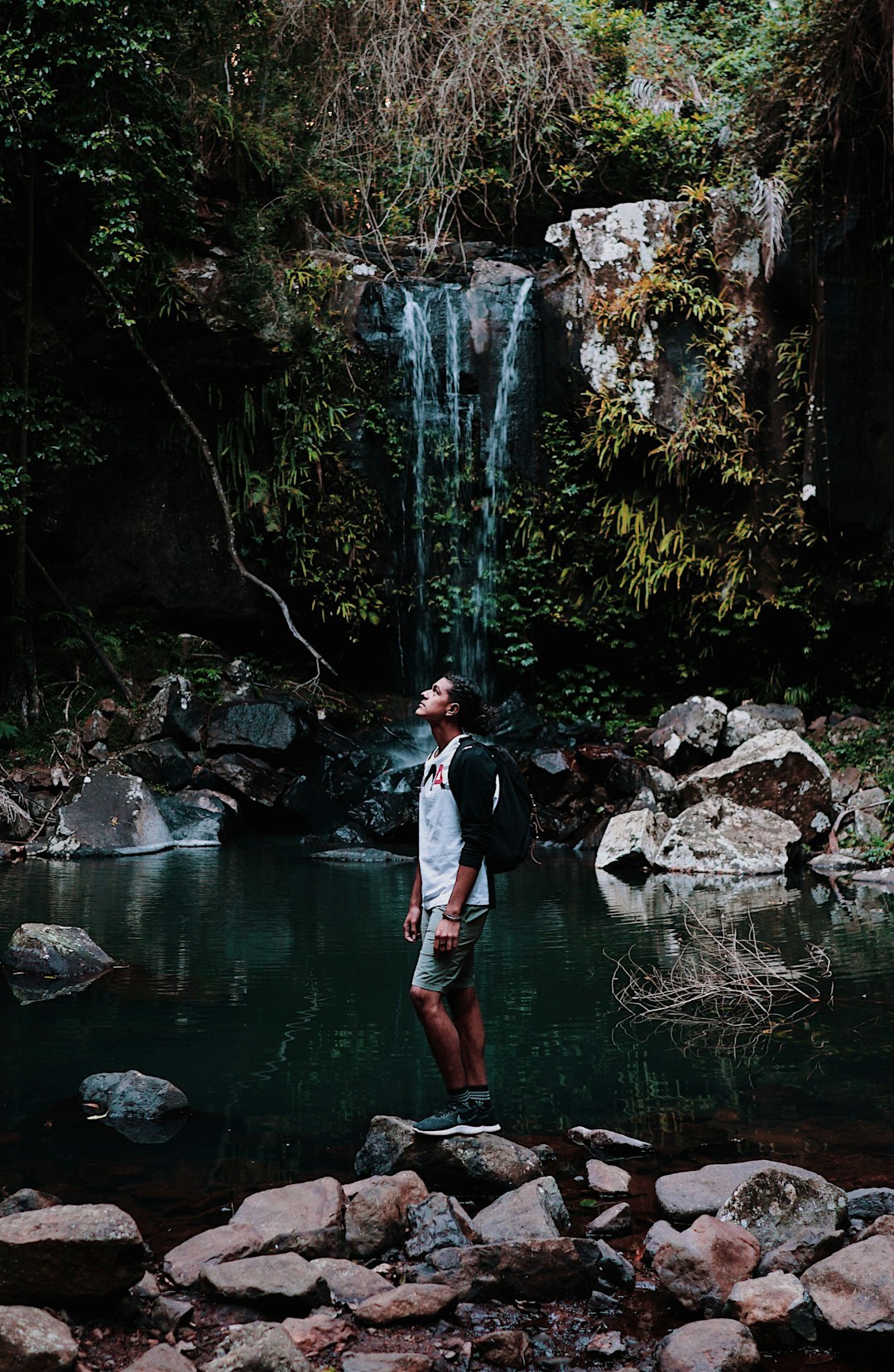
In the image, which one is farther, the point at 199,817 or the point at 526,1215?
the point at 199,817

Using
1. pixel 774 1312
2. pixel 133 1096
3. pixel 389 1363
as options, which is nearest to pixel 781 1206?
pixel 774 1312

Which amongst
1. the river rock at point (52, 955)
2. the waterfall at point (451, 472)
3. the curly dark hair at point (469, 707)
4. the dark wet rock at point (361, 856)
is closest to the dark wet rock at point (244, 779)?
the dark wet rock at point (361, 856)

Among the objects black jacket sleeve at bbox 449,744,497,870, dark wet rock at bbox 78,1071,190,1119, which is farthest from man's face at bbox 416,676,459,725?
dark wet rock at bbox 78,1071,190,1119

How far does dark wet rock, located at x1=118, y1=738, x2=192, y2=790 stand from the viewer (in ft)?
37.9

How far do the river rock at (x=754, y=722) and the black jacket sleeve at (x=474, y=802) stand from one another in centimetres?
847

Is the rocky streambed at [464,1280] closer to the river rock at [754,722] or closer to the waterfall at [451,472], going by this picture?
the river rock at [754,722]

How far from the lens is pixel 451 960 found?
135 inches

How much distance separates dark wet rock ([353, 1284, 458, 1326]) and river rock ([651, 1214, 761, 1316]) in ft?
1.72

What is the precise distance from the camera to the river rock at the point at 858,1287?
2.25 m

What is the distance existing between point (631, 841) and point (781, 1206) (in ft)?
22.4

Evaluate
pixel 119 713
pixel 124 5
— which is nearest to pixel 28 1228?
pixel 119 713

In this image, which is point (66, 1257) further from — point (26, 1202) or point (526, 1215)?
point (526, 1215)

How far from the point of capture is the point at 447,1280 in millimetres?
2512

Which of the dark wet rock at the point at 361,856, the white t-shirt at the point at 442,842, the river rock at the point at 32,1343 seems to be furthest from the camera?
the dark wet rock at the point at 361,856
